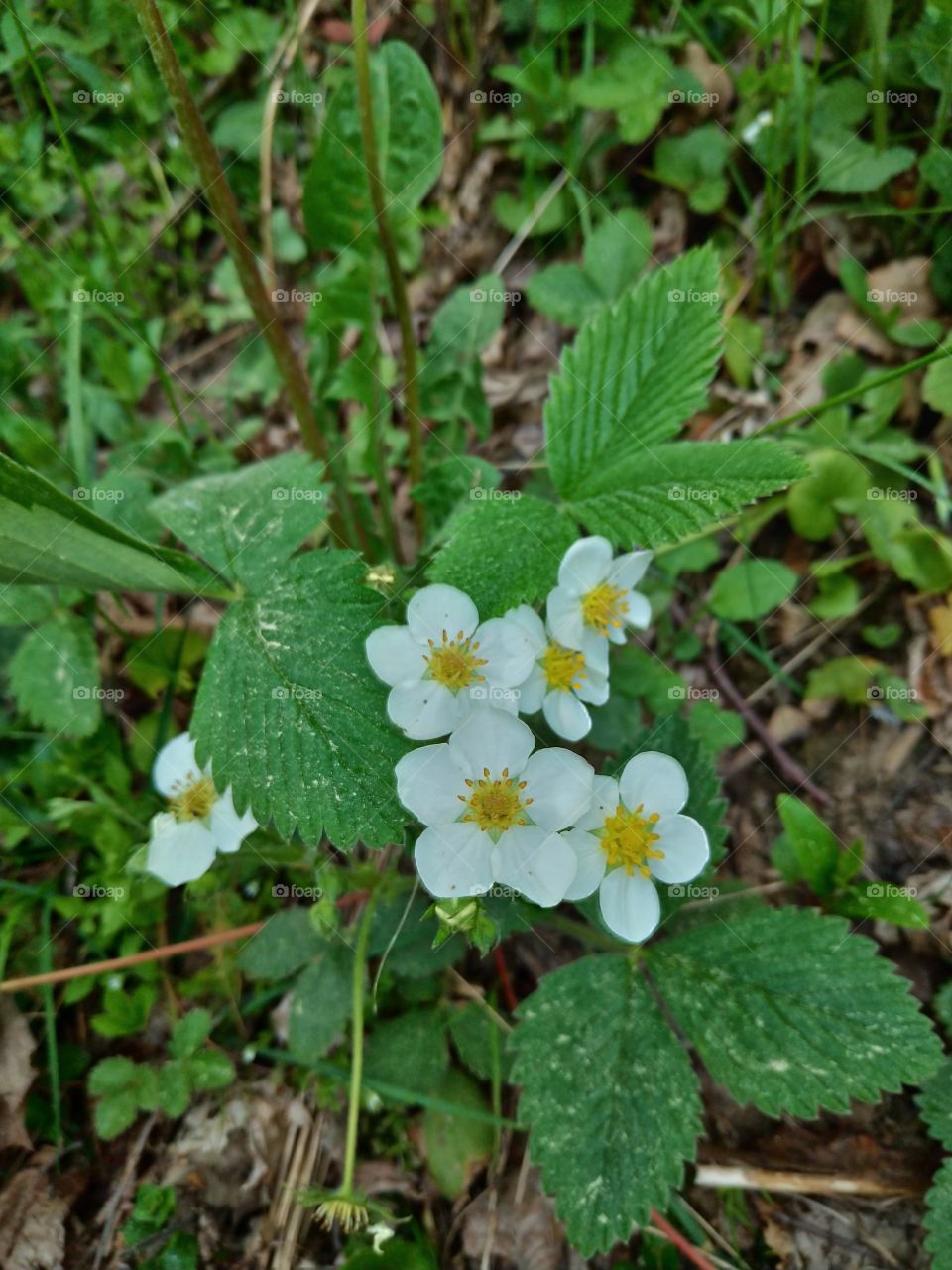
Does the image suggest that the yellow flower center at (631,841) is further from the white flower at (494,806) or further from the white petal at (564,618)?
the white petal at (564,618)

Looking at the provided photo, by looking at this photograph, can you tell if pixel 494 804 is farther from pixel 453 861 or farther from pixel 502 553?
pixel 502 553

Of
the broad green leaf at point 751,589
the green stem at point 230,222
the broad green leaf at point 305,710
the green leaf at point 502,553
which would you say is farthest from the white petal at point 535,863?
the broad green leaf at point 751,589

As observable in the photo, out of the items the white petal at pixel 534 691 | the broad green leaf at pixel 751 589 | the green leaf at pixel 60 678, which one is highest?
the white petal at pixel 534 691

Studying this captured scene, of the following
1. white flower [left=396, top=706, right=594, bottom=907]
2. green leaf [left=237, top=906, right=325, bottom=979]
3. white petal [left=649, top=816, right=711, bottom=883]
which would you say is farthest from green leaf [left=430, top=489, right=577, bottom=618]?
green leaf [left=237, top=906, right=325, bottom=979]

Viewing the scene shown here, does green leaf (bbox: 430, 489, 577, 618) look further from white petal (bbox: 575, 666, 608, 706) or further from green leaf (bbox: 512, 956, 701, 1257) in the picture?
green leaf (bbox: 512, 956, 701, 1257)

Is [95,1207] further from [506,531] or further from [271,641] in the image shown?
[506,531]


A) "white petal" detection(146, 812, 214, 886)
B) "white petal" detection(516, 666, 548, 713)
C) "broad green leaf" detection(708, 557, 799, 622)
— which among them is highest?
"white petal" detection(516, 666, 548, 713)

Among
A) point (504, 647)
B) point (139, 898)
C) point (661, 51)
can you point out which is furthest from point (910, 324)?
point (139, 898)
